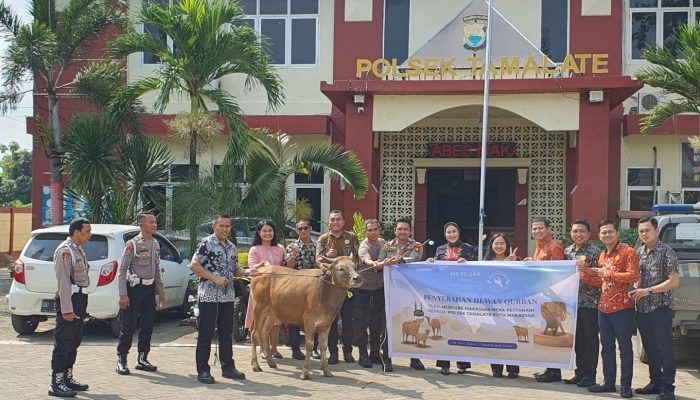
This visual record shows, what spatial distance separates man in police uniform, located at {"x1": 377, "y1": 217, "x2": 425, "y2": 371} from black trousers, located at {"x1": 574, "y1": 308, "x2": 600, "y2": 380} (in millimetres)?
1843

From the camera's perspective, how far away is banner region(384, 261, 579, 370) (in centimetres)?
812

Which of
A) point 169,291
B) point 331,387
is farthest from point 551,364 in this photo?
point 169,291

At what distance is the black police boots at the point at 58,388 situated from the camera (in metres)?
7.38

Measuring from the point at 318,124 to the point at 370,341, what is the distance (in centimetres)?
948

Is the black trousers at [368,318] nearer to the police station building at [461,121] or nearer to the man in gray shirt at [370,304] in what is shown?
the man in gray shirt at [370,304]

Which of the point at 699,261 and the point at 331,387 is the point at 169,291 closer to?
the point at 331,387

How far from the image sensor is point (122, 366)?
27.9ft

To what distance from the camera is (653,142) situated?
17.5 metres

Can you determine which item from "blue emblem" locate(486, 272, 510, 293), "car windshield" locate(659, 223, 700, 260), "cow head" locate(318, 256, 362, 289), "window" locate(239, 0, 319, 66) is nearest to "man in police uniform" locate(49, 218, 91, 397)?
"cow head" locate(318, 256, 362, 289)

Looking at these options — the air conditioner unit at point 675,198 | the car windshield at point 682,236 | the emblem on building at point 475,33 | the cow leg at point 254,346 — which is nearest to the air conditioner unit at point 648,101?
the air conditioner unit at point 675,198

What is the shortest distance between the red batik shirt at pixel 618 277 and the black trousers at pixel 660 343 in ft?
0.78

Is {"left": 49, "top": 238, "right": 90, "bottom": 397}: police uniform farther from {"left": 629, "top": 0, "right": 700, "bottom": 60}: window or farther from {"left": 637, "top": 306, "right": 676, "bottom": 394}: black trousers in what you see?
{"left": 629, "top": 0, "right": 700, "bottom": 60}: window

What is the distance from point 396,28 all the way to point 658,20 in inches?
240

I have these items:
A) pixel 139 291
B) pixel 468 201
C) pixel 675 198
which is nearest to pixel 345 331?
pixel 139 291
